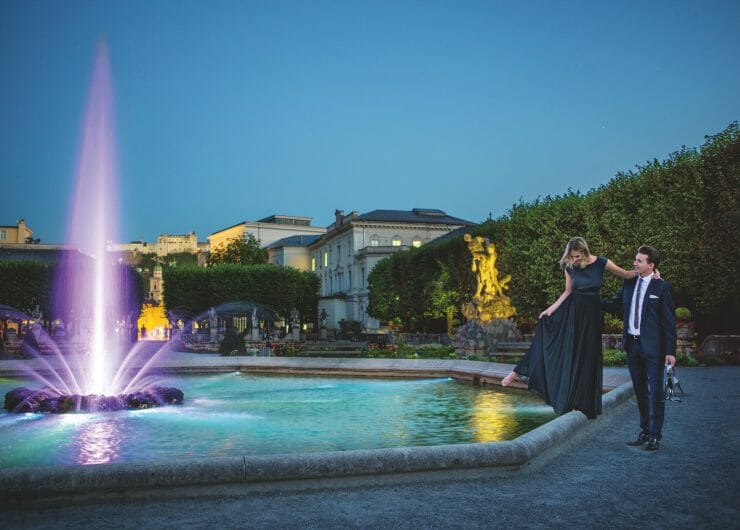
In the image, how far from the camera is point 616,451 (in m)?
6.89

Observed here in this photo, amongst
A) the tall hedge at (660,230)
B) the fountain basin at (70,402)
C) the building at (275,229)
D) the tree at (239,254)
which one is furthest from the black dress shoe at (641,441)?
the building at (275,229)

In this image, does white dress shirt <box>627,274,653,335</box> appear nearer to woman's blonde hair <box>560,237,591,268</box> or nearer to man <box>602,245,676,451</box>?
man <box>602,245,676,451</box>

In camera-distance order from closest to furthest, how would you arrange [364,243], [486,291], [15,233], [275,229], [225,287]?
[486,291] → [225,287] → [364,243] → [275,229] → [15,233]

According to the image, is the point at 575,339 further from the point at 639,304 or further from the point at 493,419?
the point at 493,419

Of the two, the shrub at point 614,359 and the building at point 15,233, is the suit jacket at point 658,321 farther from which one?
the building at point 15,233

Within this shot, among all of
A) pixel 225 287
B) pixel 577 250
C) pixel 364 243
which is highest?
pixel 364 243

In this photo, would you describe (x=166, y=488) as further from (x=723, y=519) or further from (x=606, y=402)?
(x=606, y=402)

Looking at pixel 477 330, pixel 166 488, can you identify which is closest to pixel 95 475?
pixel 166 488

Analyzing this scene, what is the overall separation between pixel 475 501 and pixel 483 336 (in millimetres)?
21838

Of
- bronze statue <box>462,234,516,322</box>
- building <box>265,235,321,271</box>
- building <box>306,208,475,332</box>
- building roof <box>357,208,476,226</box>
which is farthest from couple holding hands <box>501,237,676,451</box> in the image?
building <box>265,235,321,271</box>

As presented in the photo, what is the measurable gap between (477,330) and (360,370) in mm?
8371

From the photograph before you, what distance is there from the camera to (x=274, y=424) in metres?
10.5

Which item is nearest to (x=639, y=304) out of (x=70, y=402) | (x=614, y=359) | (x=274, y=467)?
(x=274, y=467)

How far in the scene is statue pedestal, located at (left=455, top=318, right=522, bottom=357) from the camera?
26.5 metres
